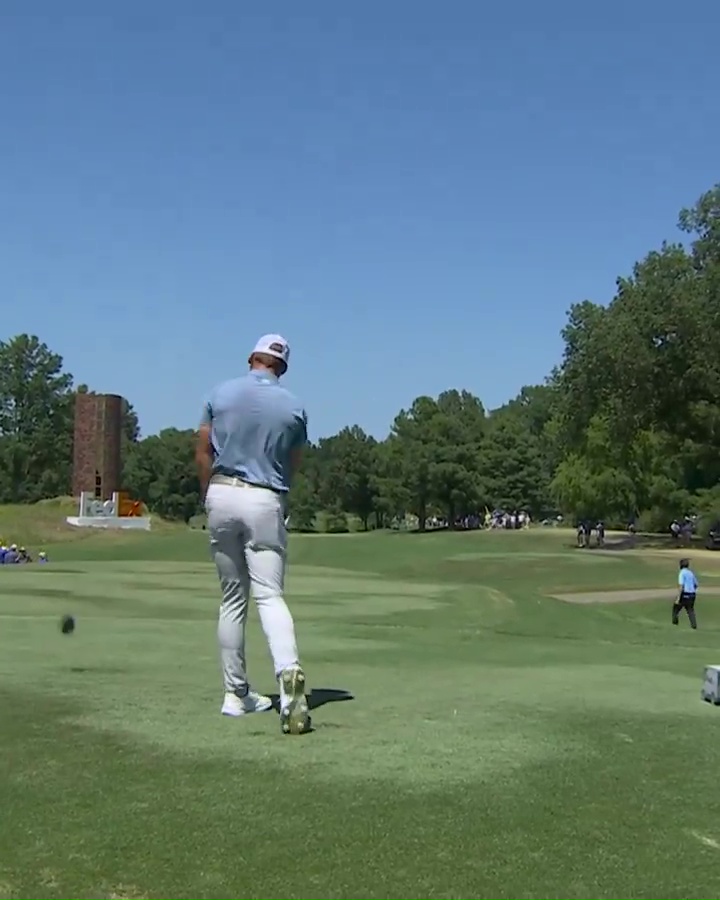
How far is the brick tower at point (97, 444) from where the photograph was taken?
8719 cm

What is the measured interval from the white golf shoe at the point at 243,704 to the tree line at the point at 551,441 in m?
54.0

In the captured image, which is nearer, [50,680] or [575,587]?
[50,680]

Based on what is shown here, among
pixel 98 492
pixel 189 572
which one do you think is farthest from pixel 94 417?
pixel 189 572

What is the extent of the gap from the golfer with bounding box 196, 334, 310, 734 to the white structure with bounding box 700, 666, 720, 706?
8.41 feet

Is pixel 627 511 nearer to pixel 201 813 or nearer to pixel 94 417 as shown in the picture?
pixel 94 417

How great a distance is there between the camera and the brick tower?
87.2 meters

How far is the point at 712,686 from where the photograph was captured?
7.08 metres

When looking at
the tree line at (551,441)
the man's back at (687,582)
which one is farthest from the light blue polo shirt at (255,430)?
the tree line at (551,441)

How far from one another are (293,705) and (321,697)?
1.13 metres

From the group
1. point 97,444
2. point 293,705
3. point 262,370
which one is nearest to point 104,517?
point 97,444

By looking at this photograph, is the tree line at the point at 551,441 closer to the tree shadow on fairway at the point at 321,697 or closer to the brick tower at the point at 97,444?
the brick tower at the point at 97,444

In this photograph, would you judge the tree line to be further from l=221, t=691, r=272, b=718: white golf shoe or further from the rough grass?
l=221, t=691, r=272, b=718: white golf shoe

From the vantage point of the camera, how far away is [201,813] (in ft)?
15.0

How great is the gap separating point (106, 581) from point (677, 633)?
42.5 feet
